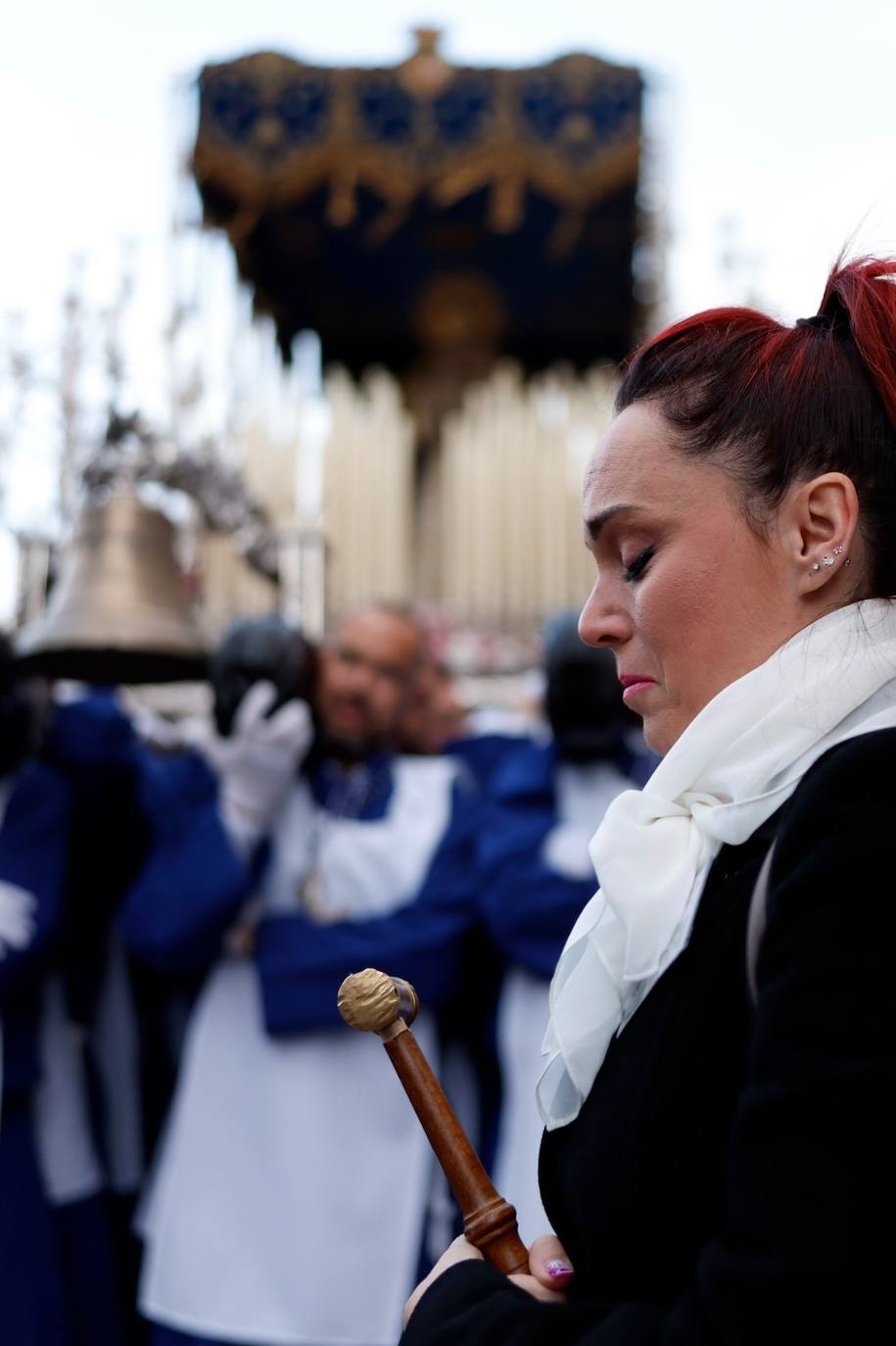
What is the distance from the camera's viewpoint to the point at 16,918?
2984mm

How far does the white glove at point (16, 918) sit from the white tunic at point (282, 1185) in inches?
17.0

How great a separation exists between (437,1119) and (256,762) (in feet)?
6.72

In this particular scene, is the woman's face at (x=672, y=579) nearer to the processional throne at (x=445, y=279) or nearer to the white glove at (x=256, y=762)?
the white glove at (x=256, y=762)

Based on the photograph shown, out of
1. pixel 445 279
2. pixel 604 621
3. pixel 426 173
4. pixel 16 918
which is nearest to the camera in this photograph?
pixel 604 621

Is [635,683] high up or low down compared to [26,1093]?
up

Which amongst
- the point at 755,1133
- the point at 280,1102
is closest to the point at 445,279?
the point at 280,1102

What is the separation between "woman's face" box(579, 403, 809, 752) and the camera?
1082 millimetres

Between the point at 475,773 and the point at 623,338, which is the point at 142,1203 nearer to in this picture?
the point at 475,773

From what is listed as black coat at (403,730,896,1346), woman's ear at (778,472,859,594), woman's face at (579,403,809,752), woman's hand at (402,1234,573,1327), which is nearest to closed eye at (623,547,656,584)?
woman's face at (579,403,809,752)

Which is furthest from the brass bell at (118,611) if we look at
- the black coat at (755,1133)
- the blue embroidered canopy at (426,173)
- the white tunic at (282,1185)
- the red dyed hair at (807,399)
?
the blue embroidered canopy at (426,173)

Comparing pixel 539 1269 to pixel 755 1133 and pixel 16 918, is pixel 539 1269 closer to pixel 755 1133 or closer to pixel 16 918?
pixel 755 1133

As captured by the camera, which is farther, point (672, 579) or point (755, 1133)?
point (672, 579)

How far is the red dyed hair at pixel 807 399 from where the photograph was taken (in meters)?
1.07

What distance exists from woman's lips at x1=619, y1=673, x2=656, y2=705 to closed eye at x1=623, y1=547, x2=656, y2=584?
0.08 meters
